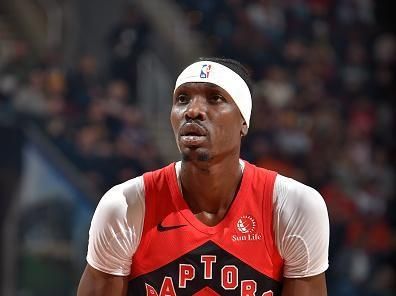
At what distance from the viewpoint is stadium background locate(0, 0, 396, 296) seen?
761cm

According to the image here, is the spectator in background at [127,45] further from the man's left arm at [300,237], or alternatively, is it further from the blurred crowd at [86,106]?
the man's left arm at [300,237]

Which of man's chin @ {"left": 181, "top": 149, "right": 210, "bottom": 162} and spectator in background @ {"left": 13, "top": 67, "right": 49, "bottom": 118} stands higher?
spectator in background @ {"left": 13, "top": 67, "right": 49, "bottom": 118}

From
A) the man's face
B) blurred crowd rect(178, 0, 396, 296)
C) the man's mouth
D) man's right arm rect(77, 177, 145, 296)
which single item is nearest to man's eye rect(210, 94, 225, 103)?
the man's face

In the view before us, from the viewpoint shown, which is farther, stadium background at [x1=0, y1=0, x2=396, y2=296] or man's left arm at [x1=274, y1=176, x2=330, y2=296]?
stadium background at [x1=0, y1=0, x2=396, y2=296]

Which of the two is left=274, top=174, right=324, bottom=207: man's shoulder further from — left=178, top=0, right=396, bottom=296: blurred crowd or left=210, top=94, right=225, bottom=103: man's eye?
left=178, top=0, right=396, bottom=296: blurred crowd

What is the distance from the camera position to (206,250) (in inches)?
125

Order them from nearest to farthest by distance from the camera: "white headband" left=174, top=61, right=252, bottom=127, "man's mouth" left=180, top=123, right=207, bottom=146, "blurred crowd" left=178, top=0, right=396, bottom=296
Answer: "man's mouth" left=180, top=123, right=207, bottom=146 < "white headband" left=174, top=61, right=252, bottom=127 < "blurred crowd" left=178, top=0, right=396, bottom=296

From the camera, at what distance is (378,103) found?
420 inches

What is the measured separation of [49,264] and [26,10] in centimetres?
303

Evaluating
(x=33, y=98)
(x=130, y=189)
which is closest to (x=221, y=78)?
(x=130, y=189)

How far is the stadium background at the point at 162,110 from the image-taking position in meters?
7.61

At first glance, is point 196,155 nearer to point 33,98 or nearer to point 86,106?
point 33,98

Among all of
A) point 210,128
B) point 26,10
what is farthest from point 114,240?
point 26,10

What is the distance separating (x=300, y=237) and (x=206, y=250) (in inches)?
14.2
